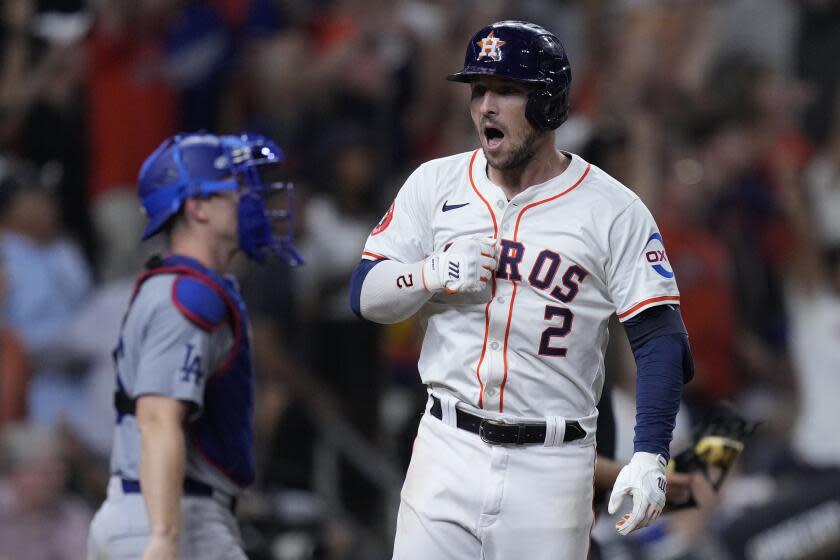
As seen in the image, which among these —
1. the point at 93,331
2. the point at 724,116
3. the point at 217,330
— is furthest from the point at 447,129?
the point at 217,330

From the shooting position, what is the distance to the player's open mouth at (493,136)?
389 centimetres

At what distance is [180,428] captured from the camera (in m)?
4.23

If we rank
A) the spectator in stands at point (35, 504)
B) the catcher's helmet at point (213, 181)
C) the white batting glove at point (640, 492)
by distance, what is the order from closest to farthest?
the white batting glove at point (640, 492), the catcher's helmet at point (213, 181), the spectator in stands at point (35, 504)

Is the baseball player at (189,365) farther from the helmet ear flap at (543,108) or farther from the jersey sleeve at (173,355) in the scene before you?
the helmet ear flap at (543,108)

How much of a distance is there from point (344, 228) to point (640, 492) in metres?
4.54

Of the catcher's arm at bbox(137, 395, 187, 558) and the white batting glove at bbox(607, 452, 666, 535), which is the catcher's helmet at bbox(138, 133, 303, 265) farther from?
the white batting glove at bbox(607, 452, 666, 535)

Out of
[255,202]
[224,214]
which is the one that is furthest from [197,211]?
[255,202]

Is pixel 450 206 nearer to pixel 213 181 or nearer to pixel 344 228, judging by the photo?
pixel 213 181

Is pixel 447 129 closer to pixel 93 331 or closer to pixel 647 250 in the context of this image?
pixel 93 331

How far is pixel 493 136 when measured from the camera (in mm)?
3916

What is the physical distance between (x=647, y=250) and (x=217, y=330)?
140cm

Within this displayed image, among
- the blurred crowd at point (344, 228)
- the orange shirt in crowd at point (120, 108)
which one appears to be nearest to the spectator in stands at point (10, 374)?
the blurred crowd at point (344, 228)

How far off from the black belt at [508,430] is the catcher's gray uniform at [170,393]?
886 mm

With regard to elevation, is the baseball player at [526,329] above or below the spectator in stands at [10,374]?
above
